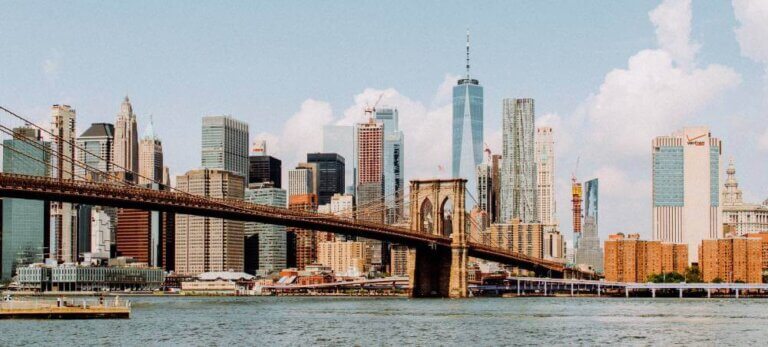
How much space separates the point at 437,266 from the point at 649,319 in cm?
3705

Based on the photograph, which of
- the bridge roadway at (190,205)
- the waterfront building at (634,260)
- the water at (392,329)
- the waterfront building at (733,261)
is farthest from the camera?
the waterfront building at (634,260)

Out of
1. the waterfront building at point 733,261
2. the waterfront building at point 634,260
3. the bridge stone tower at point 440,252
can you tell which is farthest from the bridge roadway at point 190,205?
the waterfront building at point 634,260

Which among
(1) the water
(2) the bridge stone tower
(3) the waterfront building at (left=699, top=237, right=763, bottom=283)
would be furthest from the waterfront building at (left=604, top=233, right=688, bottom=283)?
(1) the water

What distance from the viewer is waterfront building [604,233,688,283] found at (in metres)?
175

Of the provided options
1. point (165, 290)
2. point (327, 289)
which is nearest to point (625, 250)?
point (327, 289)

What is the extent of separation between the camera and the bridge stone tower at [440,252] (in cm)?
10038

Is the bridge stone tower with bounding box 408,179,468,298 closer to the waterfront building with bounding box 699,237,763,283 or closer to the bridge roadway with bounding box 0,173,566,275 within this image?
the bridge roadway with bounding box 0,173,566,275

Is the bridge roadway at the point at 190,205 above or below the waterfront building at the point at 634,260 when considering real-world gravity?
above

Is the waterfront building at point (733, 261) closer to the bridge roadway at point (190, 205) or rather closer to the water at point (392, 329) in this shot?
the bridge roadway at point (190, 205)

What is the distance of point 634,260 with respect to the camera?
17662 cm

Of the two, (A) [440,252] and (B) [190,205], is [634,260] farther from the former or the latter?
(B) [190,205]

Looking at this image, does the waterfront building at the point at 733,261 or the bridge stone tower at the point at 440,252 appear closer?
the bridge stone tower at the point at 440,252

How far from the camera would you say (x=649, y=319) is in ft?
219

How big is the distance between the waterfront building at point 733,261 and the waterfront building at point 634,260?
725cm
